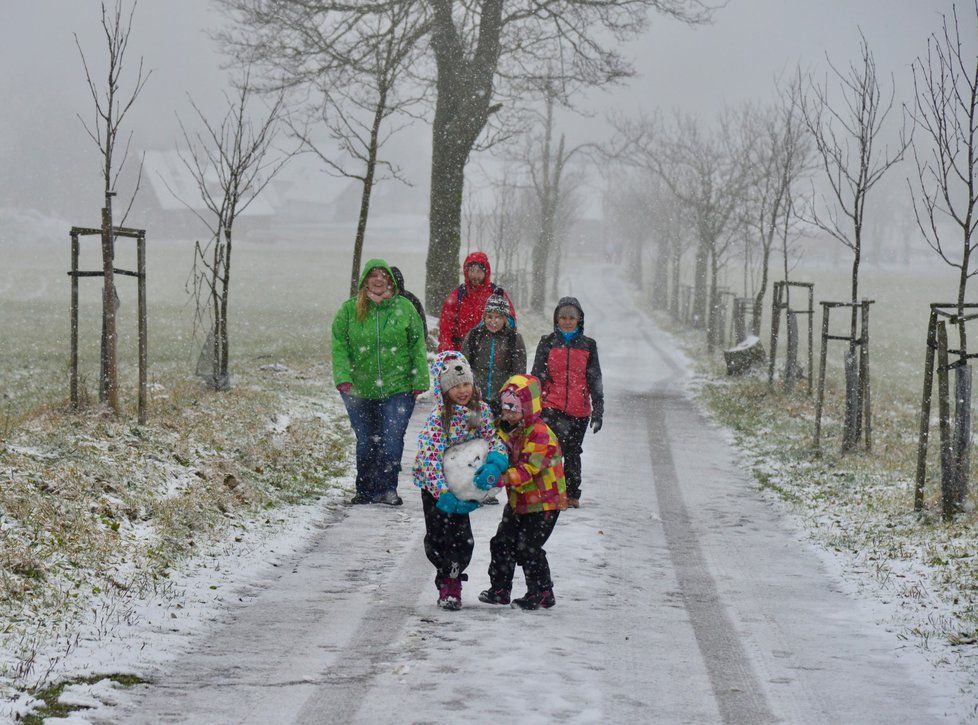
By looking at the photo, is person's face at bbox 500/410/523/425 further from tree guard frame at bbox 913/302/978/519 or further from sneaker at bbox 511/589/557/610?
tree guard frame at bbox 913/302/978/519

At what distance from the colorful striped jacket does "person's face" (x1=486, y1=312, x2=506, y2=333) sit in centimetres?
230

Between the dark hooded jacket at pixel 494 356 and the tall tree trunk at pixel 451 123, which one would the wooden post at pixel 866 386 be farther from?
the tall tree trunk at pixel 451 123

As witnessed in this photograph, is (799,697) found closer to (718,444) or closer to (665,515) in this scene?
(665,515)

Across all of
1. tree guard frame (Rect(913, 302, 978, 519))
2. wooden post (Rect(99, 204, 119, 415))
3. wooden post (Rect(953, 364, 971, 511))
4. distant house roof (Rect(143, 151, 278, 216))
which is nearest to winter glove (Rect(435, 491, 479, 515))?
tree guard frame (Rect(913, 302, 978, 519))

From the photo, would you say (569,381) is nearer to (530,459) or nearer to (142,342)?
(530,459)

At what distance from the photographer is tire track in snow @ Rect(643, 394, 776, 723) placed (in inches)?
181

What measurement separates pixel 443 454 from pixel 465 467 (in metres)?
0.18

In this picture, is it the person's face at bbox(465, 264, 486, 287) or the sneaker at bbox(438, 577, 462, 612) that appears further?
the person's face at bbox(465, 264, 486, 287)

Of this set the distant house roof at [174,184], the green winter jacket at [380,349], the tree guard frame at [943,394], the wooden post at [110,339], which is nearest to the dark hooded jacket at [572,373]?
the green winter jacket at [380,349]

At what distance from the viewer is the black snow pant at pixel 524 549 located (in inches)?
231

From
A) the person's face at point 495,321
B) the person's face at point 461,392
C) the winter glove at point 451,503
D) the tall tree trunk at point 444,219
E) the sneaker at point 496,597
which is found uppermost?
the tall tree trunk at point 444,219

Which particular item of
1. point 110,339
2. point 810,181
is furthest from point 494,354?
point 810,181

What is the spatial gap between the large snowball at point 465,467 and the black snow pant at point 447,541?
26 centimetres

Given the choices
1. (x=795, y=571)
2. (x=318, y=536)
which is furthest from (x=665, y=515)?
(x=318, y=536)
